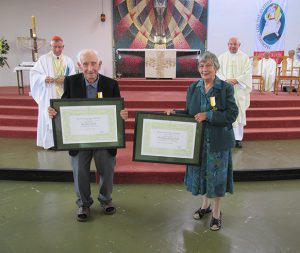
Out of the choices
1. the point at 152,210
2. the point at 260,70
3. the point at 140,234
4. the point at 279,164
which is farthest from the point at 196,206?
the point at 260,70

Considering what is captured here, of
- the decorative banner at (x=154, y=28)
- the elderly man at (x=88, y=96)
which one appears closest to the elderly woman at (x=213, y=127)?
the elderly man at (x=88, y=96)

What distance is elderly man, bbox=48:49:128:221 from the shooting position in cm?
241

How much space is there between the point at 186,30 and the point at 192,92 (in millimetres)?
7370

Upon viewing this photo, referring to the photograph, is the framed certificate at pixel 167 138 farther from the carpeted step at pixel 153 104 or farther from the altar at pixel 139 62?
the altar at pixel 139 62

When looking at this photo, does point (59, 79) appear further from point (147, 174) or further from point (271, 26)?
point (271, 26)

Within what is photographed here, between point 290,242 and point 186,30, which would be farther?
point 186,30

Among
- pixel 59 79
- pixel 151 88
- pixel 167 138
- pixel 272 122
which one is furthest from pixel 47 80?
pixel 272 122

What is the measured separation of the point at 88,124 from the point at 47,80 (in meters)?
2.09

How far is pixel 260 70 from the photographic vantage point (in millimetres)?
8898

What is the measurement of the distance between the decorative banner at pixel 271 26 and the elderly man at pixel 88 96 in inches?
321

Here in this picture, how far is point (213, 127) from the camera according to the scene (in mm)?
2398

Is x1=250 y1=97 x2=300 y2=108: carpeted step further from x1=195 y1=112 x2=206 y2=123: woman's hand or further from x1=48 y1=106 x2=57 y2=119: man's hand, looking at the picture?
x1=48 y1=106 x2=57 y2=119: man's hand

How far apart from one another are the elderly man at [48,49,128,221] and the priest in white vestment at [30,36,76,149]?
1905 mm

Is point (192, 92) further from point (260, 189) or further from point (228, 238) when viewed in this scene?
point (260, 189)
